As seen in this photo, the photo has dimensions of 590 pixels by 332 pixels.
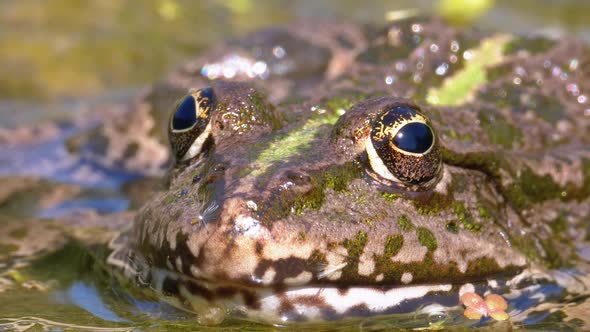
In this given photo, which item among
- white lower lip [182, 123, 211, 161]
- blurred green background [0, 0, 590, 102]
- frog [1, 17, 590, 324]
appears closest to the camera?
frog [1, 17, 590, 324]

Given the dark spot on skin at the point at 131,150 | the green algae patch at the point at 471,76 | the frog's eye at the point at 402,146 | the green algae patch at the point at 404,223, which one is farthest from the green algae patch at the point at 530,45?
the dark spot on skin at the point at 131,150

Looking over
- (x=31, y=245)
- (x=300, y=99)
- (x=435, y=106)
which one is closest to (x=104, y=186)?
(x=31, y=245)

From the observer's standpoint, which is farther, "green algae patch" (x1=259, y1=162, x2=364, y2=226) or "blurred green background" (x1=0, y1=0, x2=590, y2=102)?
"blurred green background" (x1=0, y1=0, x2=590, y2=102)

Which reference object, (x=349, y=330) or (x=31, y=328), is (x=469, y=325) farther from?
(x=31, y=328)

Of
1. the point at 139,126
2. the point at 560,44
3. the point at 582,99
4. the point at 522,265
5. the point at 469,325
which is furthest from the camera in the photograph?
the point at 139,126

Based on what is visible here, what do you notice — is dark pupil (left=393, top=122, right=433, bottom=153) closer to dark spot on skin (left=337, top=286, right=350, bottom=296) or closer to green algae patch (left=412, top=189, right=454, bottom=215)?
green algae patch (left=412, top=189, right=454, bottom=215)

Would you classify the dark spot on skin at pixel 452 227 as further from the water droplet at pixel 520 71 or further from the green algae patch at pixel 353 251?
the water droplet at pixel 520 71

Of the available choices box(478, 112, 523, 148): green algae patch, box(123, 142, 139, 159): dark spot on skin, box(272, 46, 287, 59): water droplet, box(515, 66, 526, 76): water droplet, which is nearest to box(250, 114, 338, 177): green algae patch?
box(478, 112, 523, 148): green algae patch
